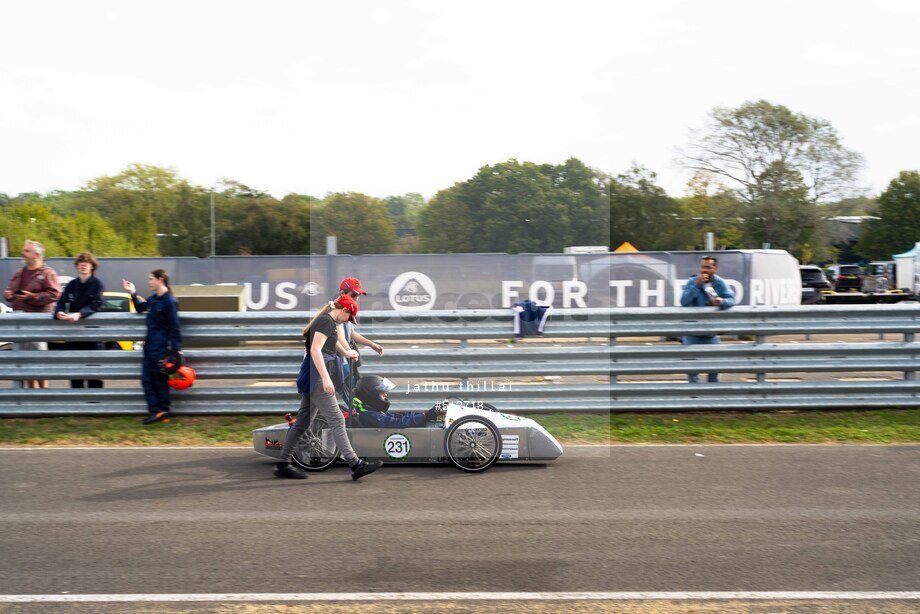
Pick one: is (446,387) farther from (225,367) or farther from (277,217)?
(277,217)

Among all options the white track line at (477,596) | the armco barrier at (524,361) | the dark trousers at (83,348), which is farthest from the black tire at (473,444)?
the dark trousers at (83,348)

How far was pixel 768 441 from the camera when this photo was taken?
8859 mm

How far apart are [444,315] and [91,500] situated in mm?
4442

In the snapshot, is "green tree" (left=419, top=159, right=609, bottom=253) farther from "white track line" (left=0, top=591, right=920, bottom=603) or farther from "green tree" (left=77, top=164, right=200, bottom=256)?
"green tree" (left=77, top=164, right=200, bottom=256)

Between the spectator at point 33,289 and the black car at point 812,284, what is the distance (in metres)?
30.4

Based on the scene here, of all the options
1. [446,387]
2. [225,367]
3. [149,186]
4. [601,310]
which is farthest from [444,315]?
[149,186]

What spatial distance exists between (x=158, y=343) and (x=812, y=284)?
31.8 meters

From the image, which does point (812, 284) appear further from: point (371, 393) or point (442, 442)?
point (371, 393)

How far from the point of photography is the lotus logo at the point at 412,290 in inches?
542

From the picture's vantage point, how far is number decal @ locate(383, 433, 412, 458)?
7543 mm

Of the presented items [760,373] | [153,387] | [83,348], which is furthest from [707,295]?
[83,348]

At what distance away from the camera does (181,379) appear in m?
9.41

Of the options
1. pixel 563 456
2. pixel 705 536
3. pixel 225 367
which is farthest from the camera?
pixel 225 367

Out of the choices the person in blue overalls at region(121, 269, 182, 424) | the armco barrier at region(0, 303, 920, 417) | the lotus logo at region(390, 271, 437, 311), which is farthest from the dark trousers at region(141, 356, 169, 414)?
the lotus logo at region(390, 271, 437, 311)
